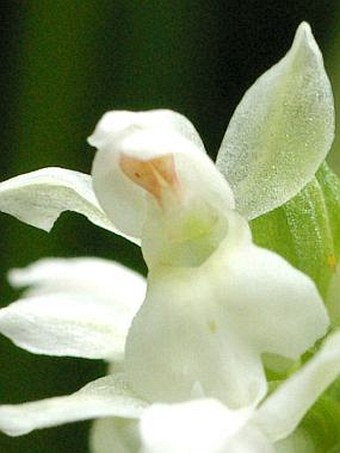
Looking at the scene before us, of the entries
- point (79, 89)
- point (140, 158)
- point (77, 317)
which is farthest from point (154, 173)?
point (79, 89)

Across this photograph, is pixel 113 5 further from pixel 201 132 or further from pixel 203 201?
pixel 203 201

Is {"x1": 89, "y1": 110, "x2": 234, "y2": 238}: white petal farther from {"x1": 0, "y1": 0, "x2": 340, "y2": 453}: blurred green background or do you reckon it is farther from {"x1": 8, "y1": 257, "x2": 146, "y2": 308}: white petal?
{"x1": 0, "y1": 0, "x2": 340, "y2": 453}: blurred green background

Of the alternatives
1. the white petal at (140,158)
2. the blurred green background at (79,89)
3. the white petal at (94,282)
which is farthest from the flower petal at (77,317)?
the blurred green background at (79,89)

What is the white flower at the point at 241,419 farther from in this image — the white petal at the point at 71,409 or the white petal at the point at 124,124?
the white petal at the point at 124,124

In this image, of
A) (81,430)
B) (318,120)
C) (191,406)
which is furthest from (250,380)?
(81,430)

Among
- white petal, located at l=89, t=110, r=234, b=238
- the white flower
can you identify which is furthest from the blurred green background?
the white flower

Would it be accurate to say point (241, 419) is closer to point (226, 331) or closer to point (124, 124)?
point (226, 331)
